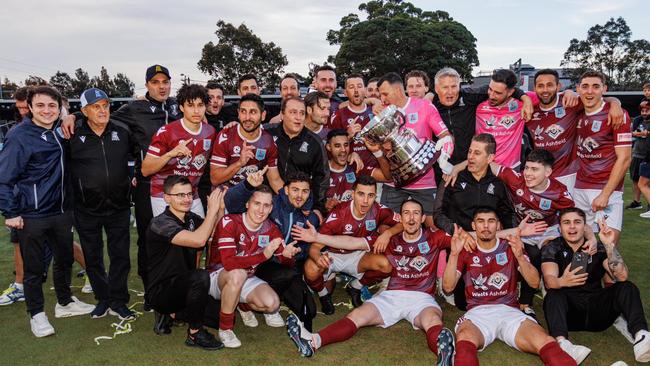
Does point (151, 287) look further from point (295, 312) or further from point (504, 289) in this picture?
point (504, 289)

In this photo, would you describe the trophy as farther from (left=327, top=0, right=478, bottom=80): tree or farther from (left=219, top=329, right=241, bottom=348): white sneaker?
→ (left=327, top=0, right=478, bottom=80): tree

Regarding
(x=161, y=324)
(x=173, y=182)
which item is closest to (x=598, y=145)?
(x=173, y=182)

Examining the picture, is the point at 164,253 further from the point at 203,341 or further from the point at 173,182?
the point at 203,341

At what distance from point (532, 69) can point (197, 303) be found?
34731mm

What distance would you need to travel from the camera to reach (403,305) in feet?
14.3

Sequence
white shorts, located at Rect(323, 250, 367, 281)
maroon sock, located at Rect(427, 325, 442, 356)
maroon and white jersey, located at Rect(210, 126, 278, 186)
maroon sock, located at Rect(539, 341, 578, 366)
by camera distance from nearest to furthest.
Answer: maroon sock, located at Rect(539, 341, 578, 366) → maroon sock, located at Rect(427, 325, 442, 356) → maroon and white jersey, located at Rect(210, 126, 278, 186) → white shorts, located at Rect(323, 250, 367, 281)

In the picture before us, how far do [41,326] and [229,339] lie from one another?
1788mm

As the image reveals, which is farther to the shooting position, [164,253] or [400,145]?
[400,145]

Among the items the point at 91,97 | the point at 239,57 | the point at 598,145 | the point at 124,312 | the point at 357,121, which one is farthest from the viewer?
the point at 239,57

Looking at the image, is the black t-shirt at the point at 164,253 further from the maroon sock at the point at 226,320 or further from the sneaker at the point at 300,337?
the sneaker at the point at 300,337

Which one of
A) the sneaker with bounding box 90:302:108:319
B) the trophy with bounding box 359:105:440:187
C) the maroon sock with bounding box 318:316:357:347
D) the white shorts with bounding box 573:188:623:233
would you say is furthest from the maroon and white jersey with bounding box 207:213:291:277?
the white shorts with bounding box 573:188:623:233

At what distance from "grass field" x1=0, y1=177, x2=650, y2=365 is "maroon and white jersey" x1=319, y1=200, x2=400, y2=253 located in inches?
35.4

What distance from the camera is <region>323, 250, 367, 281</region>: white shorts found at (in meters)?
5.05

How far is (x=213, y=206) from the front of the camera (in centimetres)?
403
